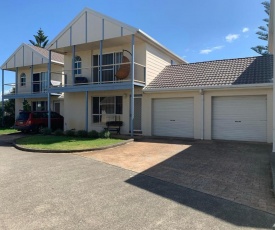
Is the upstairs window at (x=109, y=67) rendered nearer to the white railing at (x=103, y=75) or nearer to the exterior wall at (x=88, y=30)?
the white railing at (x=103, y=75)

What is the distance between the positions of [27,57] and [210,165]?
70.0 ft

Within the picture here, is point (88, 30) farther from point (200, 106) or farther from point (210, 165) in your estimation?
point (210, 165)

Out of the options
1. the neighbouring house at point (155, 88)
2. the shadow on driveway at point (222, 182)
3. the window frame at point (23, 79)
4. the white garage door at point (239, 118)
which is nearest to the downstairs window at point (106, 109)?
the neighbouring house at point (155, 88)

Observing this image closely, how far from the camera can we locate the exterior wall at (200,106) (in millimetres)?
13164

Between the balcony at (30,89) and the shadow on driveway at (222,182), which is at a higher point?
the balcony at (30,89)

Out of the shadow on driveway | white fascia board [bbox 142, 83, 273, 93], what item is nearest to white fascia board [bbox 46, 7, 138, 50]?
white fascia board [bbox 142, 83, 273, 93]

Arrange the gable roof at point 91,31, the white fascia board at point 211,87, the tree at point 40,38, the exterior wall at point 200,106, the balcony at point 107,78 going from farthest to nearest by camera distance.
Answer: the tree at point 40,38 < the balcony at point 107,78 < the gable roof at point 91,31 < the exterior wall at point 200,106 < the white fascia board at point 211,87

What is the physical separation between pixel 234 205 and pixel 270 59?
1297 centimetres

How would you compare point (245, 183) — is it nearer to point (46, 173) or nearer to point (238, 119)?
point (46, 173)

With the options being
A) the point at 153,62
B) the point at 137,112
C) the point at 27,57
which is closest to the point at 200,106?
the point at 137,112

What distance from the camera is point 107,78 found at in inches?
720

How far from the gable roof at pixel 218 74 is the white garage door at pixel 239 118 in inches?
37.6

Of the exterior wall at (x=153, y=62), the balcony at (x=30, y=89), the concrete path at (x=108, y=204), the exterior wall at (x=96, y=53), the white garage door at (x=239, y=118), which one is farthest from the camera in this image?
the balcony at (x=30, y=89)

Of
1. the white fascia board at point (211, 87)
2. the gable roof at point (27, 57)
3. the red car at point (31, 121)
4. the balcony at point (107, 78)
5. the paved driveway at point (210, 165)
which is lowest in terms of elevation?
the paved driveway at point (210, 165)
